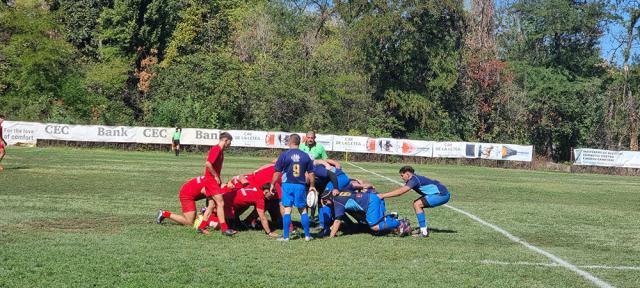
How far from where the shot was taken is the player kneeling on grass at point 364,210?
1151cm

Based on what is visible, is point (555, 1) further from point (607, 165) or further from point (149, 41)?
point (149, 41)

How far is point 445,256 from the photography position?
988cm

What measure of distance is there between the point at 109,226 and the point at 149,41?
5273 cm

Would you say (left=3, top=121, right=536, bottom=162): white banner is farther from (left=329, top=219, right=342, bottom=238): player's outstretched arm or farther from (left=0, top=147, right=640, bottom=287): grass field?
(left=329, top=219, right=342, bottom=238): player's outstretched arm

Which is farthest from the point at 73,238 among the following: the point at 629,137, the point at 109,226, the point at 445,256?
the point at 629,137

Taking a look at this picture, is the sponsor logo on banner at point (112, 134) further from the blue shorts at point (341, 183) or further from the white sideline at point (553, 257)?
the blue shorts at point (341, 183)

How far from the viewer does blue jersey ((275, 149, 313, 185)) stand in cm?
1087

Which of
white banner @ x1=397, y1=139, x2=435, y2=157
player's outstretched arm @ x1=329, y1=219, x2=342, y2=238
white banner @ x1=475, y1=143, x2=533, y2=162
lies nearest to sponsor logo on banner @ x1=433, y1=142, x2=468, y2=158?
white banner @ x1=397, y1=139, x2=435, y2=157

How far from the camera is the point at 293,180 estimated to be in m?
11.0

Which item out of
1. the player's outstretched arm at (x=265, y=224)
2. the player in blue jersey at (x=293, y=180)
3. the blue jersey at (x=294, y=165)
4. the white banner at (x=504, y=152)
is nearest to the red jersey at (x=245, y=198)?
the player's outstretched arm at (x=265, y=224)

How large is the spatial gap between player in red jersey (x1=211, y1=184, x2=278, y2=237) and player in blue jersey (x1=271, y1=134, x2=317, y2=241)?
1.87ft

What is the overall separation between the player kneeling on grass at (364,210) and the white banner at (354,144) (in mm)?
34890

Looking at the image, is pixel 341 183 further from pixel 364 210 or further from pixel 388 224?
pixel 388 224

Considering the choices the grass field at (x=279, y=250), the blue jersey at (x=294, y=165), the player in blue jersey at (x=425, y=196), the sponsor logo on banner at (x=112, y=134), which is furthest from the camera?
the sponsor logo on banner at (x=112, y=134)
